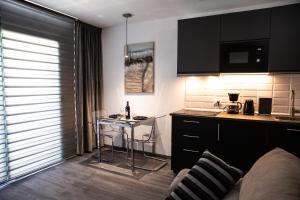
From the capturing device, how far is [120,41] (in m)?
4.12

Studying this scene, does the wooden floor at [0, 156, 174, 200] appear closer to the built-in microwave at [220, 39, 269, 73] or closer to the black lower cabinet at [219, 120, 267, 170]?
the black lower cabinet at [219, 120, 267, 170]

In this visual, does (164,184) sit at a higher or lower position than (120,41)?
lower

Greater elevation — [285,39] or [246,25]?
[246,25]

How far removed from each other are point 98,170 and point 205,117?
1857 millimetres

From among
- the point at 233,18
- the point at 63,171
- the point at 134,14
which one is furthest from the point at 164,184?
the point at 134,14

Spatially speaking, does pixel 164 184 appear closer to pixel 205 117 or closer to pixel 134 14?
pixel 205 117

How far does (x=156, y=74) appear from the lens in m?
3.78

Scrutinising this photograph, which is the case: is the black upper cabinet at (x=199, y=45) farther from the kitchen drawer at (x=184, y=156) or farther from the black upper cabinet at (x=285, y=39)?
the kitchen drawer at (x=184, y=156)

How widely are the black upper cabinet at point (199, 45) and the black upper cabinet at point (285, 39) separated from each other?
69cm

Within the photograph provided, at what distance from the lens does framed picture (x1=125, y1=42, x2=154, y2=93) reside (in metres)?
3.81

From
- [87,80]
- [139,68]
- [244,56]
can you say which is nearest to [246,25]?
[244,56]

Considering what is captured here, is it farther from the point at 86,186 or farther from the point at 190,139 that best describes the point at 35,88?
the point at 190,139

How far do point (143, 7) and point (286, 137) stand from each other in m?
2.62

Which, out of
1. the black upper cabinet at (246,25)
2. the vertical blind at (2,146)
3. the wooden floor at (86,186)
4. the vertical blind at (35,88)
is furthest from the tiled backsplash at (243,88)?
the vertical blind at (2,146)
